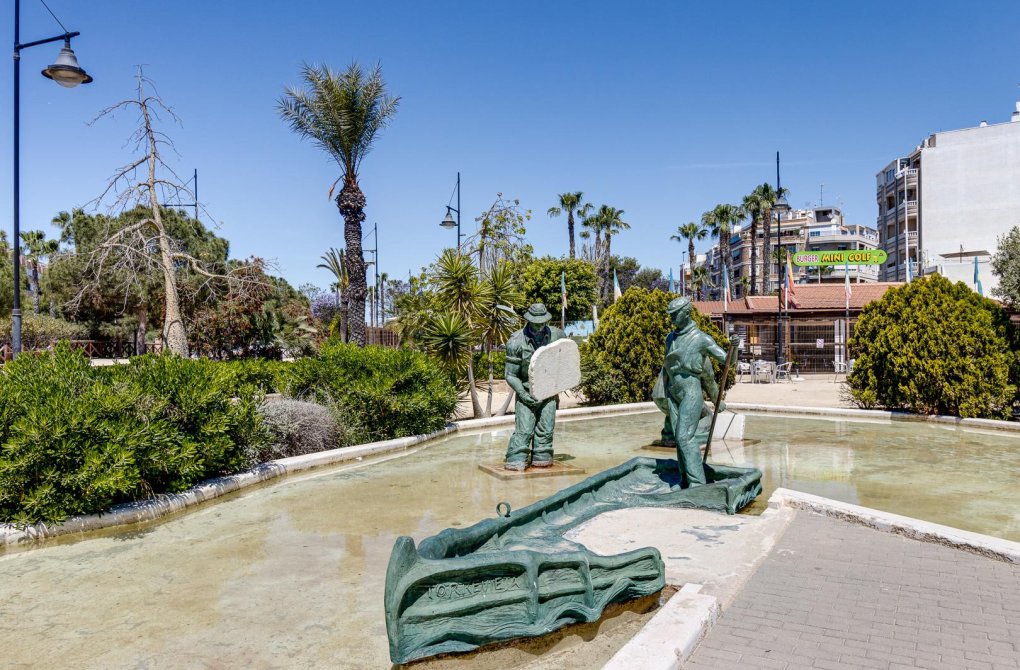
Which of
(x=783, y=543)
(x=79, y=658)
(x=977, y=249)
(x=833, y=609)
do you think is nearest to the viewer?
(x=79, y=658)

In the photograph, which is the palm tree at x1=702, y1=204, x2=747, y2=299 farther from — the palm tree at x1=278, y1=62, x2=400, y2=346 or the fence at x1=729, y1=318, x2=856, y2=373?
the palm tree at x1=278, y1=62, x2=400, y2=346

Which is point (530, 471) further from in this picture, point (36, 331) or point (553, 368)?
point (36, 331)

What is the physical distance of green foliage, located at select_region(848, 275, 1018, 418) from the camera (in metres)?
12.5

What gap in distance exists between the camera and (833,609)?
12.8 feet

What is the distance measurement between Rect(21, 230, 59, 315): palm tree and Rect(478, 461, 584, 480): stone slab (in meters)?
34.0

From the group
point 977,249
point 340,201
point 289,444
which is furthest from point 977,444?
point 977,249

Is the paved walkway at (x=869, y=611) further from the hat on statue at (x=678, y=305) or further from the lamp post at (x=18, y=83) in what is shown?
the lamp post at (x=18, y=83)

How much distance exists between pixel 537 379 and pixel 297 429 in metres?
3.69

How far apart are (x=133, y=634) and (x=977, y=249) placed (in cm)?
5938

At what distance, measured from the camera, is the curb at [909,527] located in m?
4.84

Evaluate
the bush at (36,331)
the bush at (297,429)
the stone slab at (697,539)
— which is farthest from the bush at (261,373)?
the bush at (36,331)

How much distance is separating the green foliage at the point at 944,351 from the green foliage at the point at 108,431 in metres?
11.9

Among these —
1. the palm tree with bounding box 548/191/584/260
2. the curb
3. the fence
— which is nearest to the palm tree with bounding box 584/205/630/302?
the palm tree with bounding box 548/191/584/260

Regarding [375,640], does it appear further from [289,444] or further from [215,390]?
[289,444]
